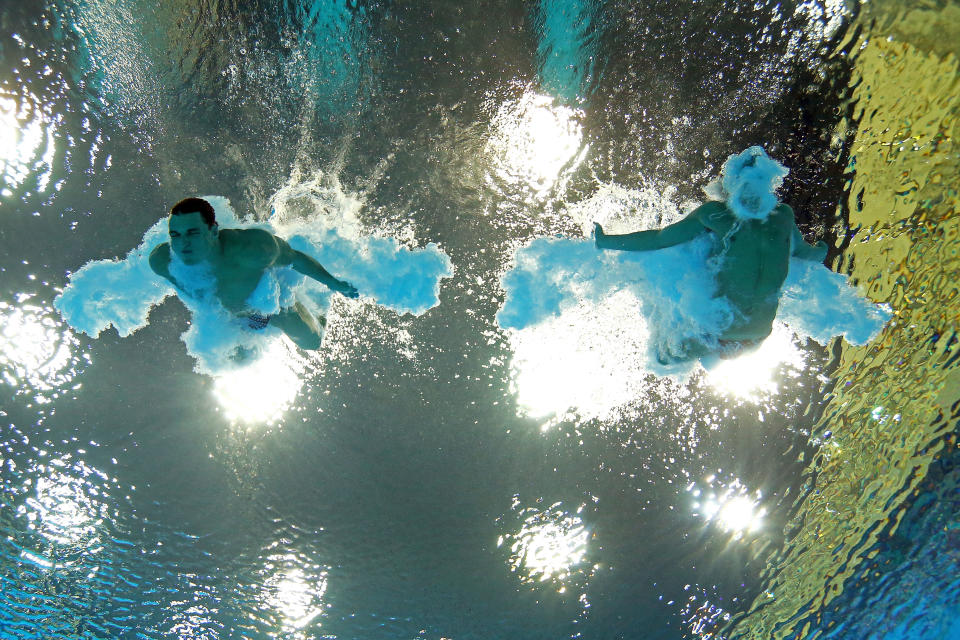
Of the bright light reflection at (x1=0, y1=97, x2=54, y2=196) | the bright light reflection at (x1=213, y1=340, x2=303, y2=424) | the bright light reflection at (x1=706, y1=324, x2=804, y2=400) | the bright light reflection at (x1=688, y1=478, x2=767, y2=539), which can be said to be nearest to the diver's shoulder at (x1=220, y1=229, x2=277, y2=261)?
the bright light reflection at (x1=0, y1=97, x2=54, y2=196)

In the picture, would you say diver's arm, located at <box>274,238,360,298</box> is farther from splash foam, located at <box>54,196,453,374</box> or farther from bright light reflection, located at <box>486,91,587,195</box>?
bright light reflection, located at <box>486,91,587,195</box>

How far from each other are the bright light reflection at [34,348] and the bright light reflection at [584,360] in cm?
460

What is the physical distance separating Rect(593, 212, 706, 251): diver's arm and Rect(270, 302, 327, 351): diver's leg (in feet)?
8.31

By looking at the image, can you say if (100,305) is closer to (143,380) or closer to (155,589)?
(143,380)

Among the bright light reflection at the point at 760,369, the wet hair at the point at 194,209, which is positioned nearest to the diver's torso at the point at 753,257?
the bright light reflection at the point at 760,369

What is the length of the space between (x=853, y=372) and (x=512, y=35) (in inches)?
201

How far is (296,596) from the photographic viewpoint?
26.9ft

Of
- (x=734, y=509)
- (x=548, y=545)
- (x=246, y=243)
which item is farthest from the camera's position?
(x=548, y=545)

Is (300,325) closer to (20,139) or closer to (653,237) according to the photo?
(20,139)

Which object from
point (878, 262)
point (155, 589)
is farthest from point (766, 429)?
point (155, 589)

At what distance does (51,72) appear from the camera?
3729 mm

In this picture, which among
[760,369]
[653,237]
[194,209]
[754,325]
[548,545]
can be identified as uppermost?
[194,209]

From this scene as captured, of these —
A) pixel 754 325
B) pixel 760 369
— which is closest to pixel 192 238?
pixel 754 325

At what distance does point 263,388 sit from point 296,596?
4167mm
